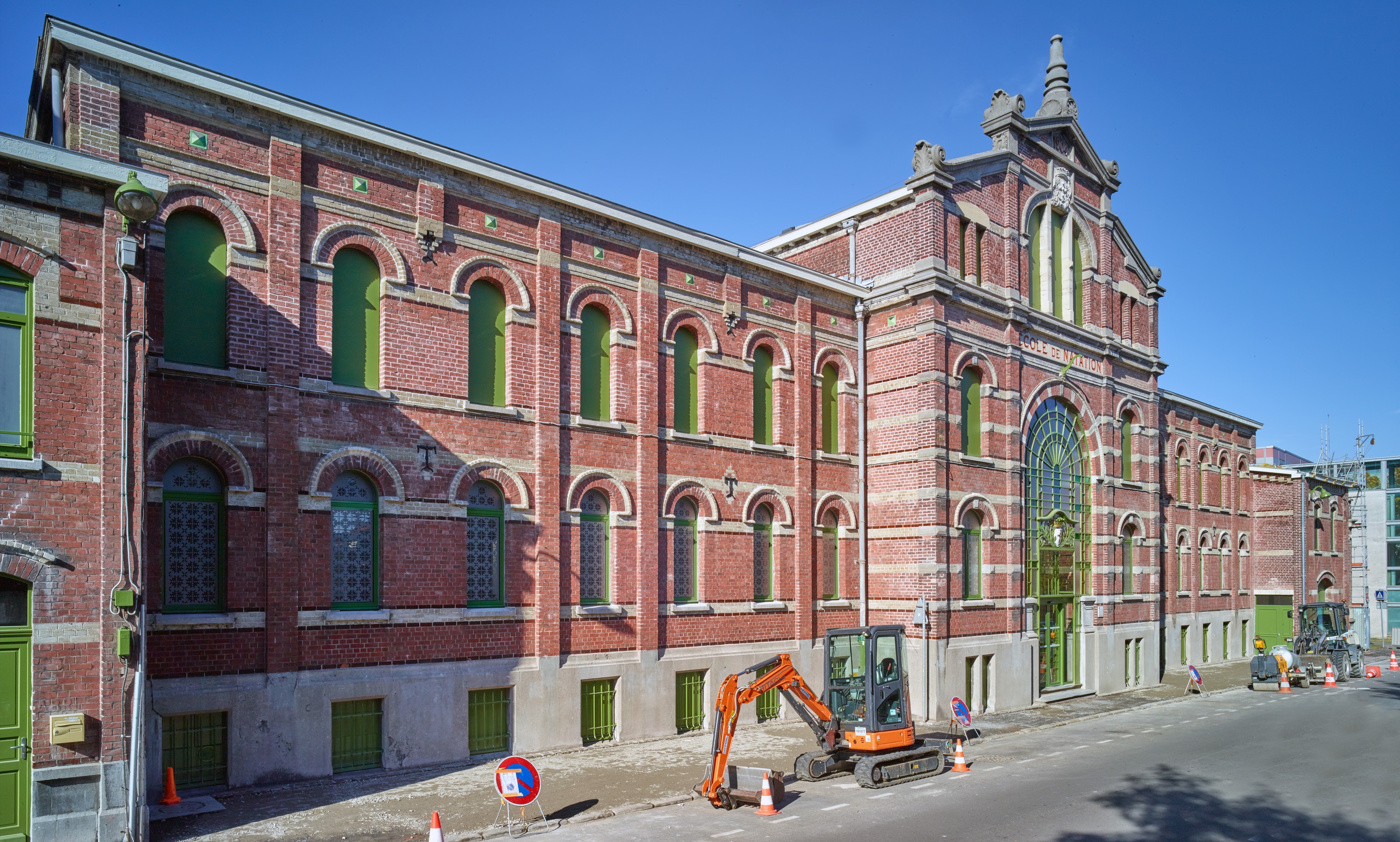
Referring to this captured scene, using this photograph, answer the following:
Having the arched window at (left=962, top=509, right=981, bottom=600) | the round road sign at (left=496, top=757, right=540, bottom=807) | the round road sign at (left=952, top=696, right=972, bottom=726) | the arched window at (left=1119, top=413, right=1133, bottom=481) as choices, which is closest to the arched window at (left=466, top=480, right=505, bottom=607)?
the round road sign at (left=496, top=757, right=540, bottom=807)

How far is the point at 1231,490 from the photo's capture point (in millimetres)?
40406

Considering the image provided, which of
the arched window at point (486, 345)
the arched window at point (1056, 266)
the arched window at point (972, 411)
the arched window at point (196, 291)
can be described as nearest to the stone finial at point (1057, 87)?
the arched window at point (1056, 266)

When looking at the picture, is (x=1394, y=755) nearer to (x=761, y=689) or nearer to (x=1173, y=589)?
(x=761, y=689)

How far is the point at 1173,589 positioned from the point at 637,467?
25.8 meters

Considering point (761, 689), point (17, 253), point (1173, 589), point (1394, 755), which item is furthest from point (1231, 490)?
point (17, 253)

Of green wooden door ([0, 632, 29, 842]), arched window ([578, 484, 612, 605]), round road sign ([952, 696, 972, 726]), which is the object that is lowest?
round road sign ([952, 696, 972, 726])

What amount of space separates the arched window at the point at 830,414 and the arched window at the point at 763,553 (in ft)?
8.79

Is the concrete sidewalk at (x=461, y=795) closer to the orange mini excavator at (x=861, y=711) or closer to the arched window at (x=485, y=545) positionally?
the orange mini excavator at (x=861, y=711)

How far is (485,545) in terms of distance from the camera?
16.9m

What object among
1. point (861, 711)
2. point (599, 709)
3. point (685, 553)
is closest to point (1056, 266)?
point (685, 553)

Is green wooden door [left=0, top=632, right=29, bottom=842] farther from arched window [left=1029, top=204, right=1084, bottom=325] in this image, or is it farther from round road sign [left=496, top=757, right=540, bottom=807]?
arched window [left=1029, top=204, right=1084, bottom=325]

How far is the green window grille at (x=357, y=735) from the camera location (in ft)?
48.5

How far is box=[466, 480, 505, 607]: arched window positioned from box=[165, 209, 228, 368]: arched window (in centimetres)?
480

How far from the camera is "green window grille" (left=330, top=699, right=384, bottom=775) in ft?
48.5
